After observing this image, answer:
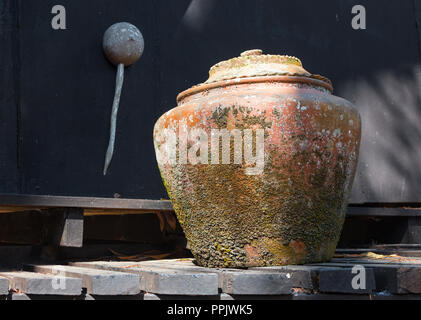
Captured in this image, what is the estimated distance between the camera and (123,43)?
3.44m

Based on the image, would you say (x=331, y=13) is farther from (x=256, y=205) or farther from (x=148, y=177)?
(x=256, y=205)

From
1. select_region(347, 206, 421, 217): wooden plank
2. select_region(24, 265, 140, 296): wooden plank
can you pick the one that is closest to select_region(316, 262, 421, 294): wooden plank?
select_region(24, 265, 140, 296): wooden plank

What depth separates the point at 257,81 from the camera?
2.19 metres

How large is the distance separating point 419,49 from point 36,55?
279 centimetres

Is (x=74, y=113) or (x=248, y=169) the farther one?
(x=74, y=113)

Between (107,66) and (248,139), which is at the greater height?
(107,66)

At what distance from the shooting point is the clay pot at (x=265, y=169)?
2.05 m

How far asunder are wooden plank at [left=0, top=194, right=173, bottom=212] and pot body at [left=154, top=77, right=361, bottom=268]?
0.55 m

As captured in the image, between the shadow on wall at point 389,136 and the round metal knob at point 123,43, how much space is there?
1.54 metres

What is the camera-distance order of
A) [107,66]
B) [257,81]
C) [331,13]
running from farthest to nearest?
[331,13], [107,66], [257,81]

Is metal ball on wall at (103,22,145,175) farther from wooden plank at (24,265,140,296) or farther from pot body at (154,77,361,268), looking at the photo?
wooden plank at (24,265,140,296)

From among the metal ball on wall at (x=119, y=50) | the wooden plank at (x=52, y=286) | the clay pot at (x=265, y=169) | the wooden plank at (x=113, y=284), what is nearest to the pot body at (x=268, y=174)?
the clay pot at (x=265, y=169)
